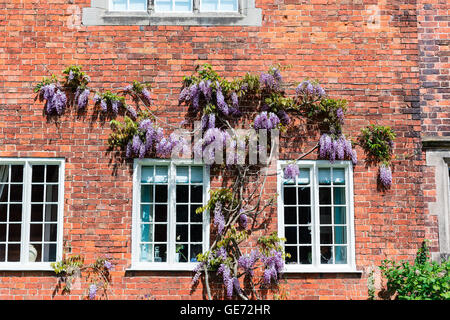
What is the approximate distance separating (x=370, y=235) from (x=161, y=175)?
11.0ft

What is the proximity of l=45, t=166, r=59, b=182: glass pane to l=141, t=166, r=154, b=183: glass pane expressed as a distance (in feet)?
4.37

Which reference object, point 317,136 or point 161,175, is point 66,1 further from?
point 317,136

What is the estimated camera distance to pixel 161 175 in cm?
858

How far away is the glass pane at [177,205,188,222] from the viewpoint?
8.51 m

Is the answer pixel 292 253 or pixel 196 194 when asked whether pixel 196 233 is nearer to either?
pixel 196 194

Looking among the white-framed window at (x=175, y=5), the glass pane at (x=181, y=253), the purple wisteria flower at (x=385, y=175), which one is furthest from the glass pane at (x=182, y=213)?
the white-framed window at (x=175, y=5)

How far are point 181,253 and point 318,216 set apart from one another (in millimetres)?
2175

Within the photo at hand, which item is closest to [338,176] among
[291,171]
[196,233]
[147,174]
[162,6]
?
[291,171]

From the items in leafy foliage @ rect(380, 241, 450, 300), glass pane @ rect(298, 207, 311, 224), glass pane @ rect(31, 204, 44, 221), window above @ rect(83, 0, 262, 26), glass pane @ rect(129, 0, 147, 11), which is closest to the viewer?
leafy foliage @ rect(380, 241, 450, 300)

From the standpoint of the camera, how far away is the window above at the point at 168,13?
28.6 feet

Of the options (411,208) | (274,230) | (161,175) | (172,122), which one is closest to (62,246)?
(161,175)

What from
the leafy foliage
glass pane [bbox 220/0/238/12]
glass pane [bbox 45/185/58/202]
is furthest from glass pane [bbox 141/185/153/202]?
the leafy foliage

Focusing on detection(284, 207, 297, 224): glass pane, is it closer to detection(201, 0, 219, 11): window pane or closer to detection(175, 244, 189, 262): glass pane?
detection(175, 244, 189, 262): glass pane

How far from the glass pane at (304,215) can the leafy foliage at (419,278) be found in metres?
1.29
